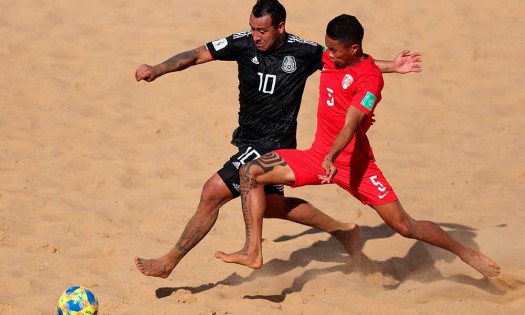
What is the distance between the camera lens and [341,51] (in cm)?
620

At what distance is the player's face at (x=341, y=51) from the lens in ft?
20.3

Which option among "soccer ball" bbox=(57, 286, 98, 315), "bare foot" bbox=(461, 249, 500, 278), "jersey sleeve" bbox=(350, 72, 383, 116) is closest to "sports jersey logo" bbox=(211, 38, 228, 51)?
"jersey sleeve" bbox=(350, 72, 383, 116)

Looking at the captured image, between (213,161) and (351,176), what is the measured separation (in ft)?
10.7

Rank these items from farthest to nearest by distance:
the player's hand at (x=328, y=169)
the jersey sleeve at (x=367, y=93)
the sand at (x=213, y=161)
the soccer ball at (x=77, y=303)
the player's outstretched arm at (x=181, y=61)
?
1. the sand at (x=213, y=161)
2. the player's outstretched arm at (x=181, y=61)
3. the jersey sleeve at (x=367, y=93)
4. the player's hand at (x=328, y=169)
5. the soccer ball at (x=77, y=303)

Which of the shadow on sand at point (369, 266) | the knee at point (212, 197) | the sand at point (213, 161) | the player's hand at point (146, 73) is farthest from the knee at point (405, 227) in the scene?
the player's hand at point (146, 73)

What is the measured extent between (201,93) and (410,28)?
3285 millimetres

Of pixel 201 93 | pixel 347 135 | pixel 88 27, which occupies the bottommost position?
pixel 347 135

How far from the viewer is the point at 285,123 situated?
6824mm

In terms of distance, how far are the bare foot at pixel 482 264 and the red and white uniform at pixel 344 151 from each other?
0.75 meters

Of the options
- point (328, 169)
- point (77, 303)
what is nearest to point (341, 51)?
point (328, 169)

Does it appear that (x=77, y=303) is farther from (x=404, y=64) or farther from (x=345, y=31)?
(x=404, y=64)

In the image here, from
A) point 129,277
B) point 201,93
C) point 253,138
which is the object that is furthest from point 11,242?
point 201,93

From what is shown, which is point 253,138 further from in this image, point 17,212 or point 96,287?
point 17,212

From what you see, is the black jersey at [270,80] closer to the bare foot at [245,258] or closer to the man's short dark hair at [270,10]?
the man's short dark hair at [270,10]
